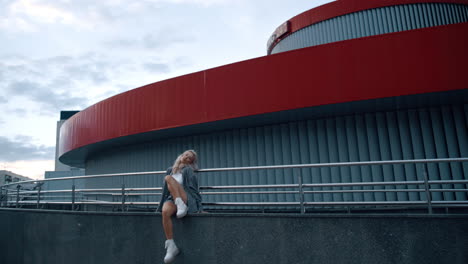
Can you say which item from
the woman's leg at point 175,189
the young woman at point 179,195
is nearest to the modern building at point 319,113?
the young woman at point 179,195

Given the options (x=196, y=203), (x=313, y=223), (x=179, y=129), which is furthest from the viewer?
(x=179, y=129)

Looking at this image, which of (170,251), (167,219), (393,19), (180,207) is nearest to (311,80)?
(180,207)

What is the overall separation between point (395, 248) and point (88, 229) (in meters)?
5.51

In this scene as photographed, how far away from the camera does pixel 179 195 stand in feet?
18.7

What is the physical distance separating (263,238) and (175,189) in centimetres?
159

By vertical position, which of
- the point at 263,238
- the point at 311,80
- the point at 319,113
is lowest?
the point at 263,238

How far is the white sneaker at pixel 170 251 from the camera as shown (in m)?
5.47

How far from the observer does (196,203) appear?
5934 millimetres

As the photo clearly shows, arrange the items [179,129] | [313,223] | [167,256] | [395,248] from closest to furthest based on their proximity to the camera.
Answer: [395,248] → [313,223] → [167,256] → [179,129]

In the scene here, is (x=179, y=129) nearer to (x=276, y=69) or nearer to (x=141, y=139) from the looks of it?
(x=141, y=139)

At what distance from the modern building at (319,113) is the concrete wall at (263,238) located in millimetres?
3433

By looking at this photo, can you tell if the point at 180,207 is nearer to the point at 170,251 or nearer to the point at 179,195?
the point at 179,195

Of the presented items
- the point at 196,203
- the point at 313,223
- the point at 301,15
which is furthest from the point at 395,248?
the point at 301,15

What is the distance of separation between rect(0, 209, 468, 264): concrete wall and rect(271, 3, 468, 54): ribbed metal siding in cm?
1013
